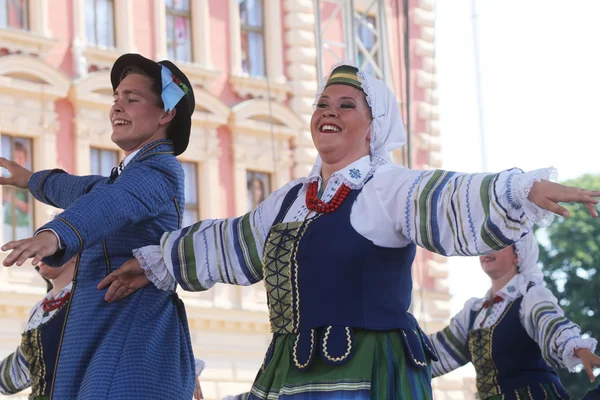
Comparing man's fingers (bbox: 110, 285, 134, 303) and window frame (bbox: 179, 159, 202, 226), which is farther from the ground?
window frame (bbox: 179, 159, 202, 226)

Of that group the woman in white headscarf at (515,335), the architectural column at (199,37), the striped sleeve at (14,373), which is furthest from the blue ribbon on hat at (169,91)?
the architectural column at (199,37)

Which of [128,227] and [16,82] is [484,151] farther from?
[128,227]

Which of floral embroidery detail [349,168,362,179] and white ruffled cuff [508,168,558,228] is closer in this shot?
white ruffled cuff [508,168,558,228]

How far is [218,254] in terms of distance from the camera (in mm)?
4570

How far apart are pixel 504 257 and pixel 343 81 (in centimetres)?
196

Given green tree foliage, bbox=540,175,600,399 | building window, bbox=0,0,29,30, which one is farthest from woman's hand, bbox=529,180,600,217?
green tree foliage, bbox=540,175,600,399

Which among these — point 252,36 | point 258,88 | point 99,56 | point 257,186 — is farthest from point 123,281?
point 252,36

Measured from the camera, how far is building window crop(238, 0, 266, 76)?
1752cm

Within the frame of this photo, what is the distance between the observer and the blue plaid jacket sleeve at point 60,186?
4793 mm

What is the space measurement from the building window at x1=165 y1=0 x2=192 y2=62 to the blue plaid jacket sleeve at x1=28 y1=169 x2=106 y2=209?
11.7 m

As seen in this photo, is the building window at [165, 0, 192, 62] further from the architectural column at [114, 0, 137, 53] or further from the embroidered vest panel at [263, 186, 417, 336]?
the embroidered vest panel at [263, 186, 417, 336]

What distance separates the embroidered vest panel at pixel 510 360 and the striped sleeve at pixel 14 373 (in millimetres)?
2009

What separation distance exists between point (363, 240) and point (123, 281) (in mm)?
896

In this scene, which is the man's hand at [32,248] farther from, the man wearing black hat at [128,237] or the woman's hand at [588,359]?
the woman's hand at [588,359]
